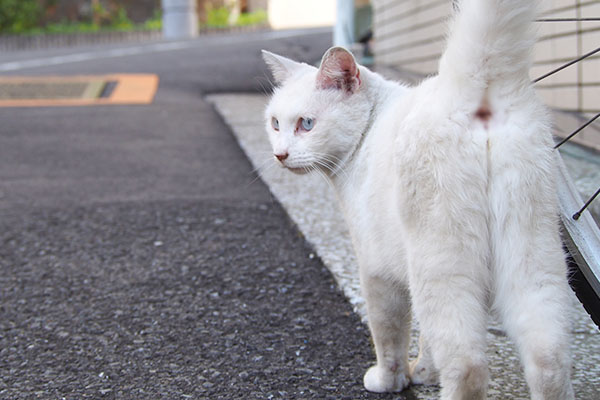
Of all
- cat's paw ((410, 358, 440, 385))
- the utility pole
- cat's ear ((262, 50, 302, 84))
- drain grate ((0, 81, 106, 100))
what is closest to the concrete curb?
cat's paw ((410, 358, 440, 385))

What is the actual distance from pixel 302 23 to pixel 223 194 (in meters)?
16.9

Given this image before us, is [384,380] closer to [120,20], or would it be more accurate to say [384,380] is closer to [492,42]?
[492,42]

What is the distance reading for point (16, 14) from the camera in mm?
18797

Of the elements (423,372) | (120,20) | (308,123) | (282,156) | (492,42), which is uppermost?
(492,42)

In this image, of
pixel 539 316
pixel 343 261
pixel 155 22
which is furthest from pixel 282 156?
pixel 155 22

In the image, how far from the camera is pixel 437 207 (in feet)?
5.33

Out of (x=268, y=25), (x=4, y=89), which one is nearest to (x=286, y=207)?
(x=4, y=89)

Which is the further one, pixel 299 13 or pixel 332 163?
pixel 299 13

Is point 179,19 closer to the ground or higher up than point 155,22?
higher up

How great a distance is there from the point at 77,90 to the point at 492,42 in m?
8.23

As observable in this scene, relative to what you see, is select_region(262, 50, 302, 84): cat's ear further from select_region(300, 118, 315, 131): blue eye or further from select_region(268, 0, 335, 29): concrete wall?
select_region(268, 0, 335, 29): concrete wall

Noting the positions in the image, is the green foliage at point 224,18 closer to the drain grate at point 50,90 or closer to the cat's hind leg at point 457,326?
the drain grate at point 50,90

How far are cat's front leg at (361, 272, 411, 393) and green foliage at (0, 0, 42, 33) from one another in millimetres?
19039

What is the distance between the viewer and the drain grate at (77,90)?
8398mm
